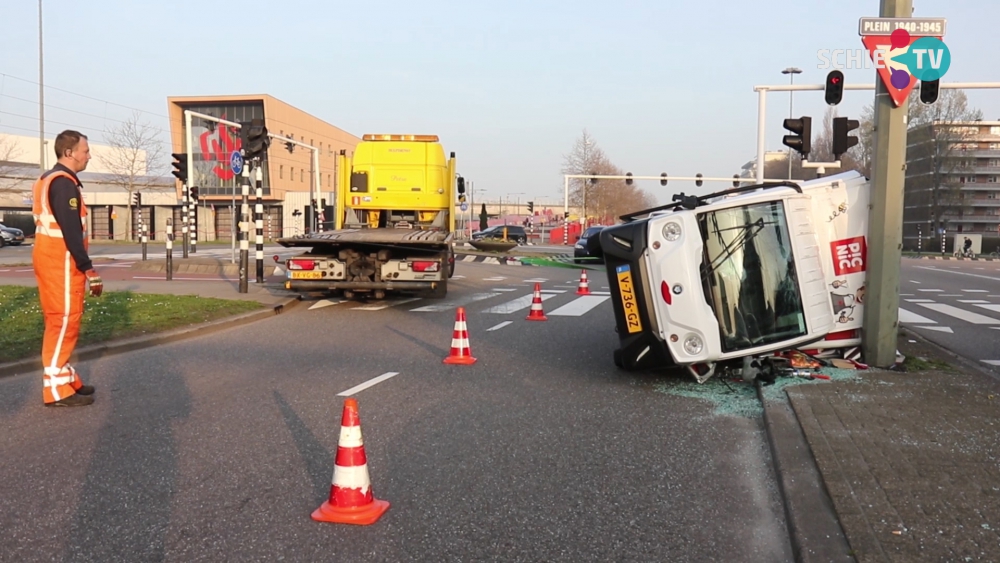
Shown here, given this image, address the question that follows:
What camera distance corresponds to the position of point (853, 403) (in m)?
6.73

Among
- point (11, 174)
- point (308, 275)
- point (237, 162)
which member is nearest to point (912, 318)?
point (308, 275)

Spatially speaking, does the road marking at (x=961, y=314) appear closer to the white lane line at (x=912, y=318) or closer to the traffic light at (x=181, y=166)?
the white lane line at (x=912, y=318)

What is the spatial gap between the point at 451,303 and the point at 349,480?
12.3 meters

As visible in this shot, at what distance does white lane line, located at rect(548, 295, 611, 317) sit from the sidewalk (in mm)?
6855

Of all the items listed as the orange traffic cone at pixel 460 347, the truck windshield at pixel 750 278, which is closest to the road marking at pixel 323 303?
the orange traffic cone at pixel 460 347

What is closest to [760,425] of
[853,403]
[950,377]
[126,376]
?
[853,403]

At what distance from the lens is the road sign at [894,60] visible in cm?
836

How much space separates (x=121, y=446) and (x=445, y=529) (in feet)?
8.69

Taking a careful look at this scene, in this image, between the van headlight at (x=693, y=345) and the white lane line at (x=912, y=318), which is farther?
the white lane line at (x=912, y=318)

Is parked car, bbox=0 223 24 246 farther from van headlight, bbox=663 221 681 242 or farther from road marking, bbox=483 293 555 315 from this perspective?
van headlight, bbox=663 221 681 242

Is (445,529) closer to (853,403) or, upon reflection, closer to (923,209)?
(853,403)

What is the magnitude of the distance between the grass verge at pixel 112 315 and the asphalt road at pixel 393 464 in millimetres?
1203

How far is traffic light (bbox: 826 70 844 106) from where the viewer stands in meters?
16.4

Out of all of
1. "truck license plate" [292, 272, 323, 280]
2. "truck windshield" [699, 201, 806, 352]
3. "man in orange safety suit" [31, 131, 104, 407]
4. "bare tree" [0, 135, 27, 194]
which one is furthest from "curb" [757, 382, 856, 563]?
"bare tree" [0, 135, 27, 194]
